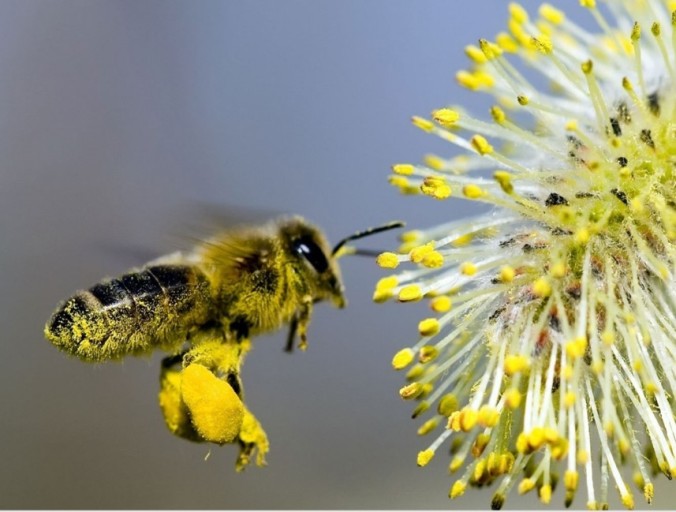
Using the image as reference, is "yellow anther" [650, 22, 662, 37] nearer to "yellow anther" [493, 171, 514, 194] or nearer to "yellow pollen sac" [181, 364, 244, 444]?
"yellow anther" [493, 171, 514, 194]

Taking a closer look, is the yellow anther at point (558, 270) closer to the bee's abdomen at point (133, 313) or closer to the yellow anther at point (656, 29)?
the yellow anther at point (656, 29)

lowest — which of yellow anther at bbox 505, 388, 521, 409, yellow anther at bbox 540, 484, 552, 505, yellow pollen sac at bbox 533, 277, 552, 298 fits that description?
yellow anther at bbox 540, 484, 552, 505

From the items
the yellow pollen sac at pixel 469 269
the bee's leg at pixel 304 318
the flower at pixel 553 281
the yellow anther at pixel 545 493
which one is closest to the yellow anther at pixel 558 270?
the flower at pixel 553 281

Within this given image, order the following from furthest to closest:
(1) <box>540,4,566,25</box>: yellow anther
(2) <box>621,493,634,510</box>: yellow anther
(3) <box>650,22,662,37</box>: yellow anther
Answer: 1. (1) <box>540,4,566,25</box>: yellow anther
2. (3) <box>650,22,662,37</box>: yellow anther
3. (2) <box>621,493,634,510</box>: yellow anther

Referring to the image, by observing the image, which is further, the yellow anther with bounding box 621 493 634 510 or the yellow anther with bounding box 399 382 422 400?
the yellow anther with bounding box 399 382 422 400

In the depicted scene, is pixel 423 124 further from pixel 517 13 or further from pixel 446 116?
pixel 517 13

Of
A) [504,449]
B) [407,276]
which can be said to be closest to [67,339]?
[407,276]

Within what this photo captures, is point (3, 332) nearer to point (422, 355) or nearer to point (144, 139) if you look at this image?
point (144, 139)

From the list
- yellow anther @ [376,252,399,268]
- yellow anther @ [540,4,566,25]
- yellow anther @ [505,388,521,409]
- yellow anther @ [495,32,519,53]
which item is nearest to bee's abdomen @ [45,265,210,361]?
yellow anther @ [376,252,399,268]
